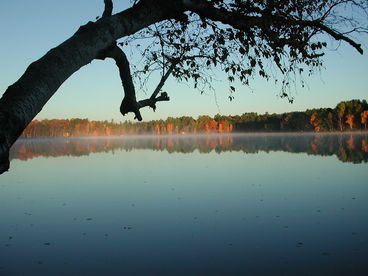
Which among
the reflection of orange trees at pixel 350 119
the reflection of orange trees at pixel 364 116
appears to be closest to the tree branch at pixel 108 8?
the reflection of orange trees at pixel 364 116

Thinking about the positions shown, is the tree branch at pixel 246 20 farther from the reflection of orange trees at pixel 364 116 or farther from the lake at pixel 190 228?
the reflection of orange trees at pixel 364 116

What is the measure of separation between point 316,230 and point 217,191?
30.2ft

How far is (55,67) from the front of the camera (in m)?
3.22

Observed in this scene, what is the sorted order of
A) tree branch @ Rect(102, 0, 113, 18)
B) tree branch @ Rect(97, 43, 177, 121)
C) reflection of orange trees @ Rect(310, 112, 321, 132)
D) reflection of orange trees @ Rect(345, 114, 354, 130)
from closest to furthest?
1. tree branch @ Rect(102, 0, 113, 18)
2. tree branch @ Rect(97, 43, 177, 121)
3. reflection of orange trees @ Rect(345, 114, 354, 130)
4. reflection of orange trees @ Rect(310, 112, 321, 132)

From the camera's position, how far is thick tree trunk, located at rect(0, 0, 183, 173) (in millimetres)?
2779

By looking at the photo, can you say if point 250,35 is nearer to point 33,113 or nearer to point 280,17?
point 280,17

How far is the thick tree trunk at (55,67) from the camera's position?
9.12 ft

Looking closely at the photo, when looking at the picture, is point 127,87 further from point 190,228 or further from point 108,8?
point 190,228

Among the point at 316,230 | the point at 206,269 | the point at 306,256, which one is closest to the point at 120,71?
the point at 206,269

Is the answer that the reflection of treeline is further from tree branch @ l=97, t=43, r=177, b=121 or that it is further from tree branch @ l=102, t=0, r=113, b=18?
tree branch @ l=102, t=0, r=113, b=18

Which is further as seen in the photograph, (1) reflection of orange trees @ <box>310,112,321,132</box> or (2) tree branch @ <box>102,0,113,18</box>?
(1) reflection of orange trees @ <box>310,112,321,132</box>

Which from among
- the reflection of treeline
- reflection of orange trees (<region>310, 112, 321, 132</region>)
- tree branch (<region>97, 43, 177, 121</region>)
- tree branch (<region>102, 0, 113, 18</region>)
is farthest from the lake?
reflection of orange trees (<region>310, 112, 321, 132</region>)

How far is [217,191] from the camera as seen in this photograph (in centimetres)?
2139

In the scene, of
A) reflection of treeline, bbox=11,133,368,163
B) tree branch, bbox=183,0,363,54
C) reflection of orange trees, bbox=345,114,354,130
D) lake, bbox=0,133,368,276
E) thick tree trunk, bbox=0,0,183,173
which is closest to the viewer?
thick tree trunk, bbox=0,0,183,173
